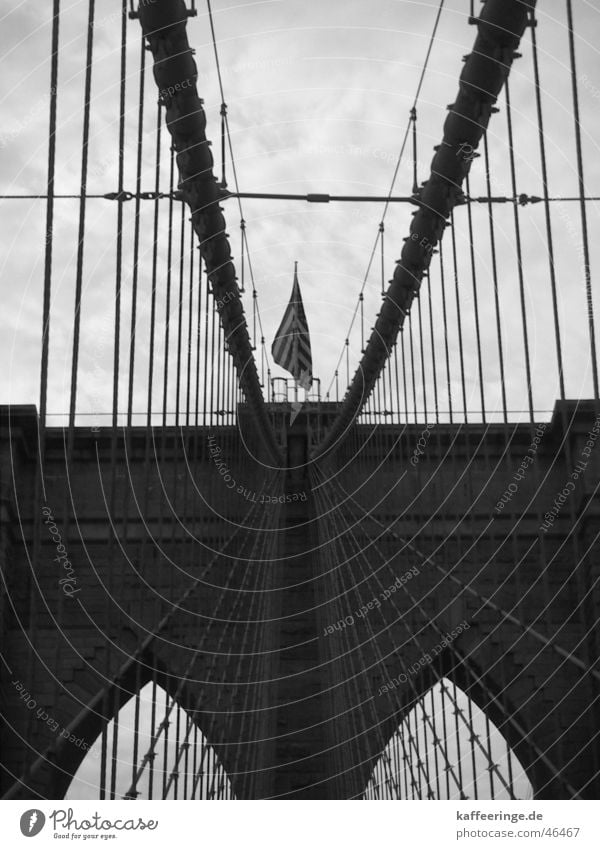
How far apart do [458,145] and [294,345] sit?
13091mm

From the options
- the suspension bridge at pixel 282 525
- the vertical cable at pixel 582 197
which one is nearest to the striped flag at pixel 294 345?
the suspension bridge at pixel 282 525

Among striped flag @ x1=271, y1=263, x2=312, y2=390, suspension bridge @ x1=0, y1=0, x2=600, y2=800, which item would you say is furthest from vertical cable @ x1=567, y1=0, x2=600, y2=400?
striped flag @ x1=271, y1=263, x2=312, y2=390

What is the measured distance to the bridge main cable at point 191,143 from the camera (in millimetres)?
8234

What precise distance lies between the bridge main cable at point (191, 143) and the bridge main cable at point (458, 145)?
69.6 inches

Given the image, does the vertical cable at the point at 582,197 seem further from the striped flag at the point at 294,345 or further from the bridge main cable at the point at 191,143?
the striped flag at the point at 294,345

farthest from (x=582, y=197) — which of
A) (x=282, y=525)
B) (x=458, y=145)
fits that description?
(x=282, y=525)

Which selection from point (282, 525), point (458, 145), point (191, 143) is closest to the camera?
point (191, 143)

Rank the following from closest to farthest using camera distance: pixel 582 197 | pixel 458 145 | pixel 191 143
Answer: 1. pixel 582 197
2. pixel 191 143
3. pixel 458 145

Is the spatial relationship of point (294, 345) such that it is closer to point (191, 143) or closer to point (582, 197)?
point (191, 143)

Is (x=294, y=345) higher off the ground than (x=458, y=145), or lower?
higher

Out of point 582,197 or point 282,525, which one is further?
point 282,525

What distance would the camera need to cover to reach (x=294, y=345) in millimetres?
22906
